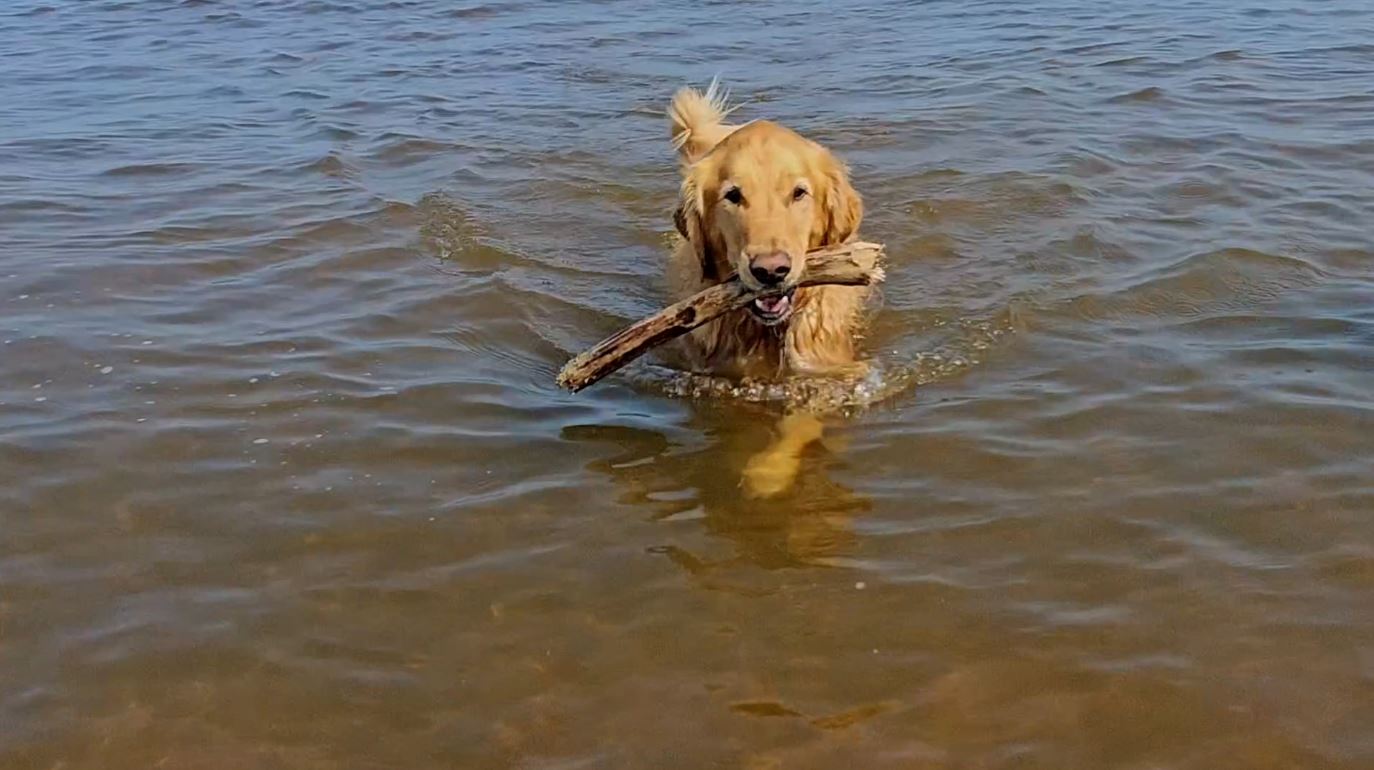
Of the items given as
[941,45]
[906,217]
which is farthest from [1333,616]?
[941,45]

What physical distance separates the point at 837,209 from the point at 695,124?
1.62m

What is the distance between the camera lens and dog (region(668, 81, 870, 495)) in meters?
5.48

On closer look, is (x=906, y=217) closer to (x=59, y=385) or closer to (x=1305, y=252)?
(x=1305, y=252)

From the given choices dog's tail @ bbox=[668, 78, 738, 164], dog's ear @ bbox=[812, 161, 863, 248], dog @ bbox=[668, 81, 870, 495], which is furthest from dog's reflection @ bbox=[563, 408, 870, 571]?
dog's tail @ bbox=[668, 78, 738, 164]

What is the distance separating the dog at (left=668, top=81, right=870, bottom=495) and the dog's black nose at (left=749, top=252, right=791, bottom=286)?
86 mm

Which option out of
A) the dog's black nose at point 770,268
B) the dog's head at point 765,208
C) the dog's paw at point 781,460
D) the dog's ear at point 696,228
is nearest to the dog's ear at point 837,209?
the dog's head at point 765,208

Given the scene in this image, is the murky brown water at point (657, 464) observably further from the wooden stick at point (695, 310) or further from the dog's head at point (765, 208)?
the dog's head at point (765, 208)

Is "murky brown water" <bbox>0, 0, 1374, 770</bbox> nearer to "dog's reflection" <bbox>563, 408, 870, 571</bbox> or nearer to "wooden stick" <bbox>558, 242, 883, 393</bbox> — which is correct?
"dog's reflection" <bbox>563, 408, 870, 571</bbox>

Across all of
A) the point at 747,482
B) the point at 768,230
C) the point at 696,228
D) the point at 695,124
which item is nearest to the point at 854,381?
the point at 768,230

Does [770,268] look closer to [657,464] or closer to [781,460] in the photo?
[781,460]

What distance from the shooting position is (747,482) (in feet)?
15.6

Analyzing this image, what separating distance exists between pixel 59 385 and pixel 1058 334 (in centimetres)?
433

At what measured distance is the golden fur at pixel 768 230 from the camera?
566 cm

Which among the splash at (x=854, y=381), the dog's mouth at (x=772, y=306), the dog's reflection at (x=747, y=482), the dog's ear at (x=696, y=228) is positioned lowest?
the dog's reflection at (x=747, y=482)
